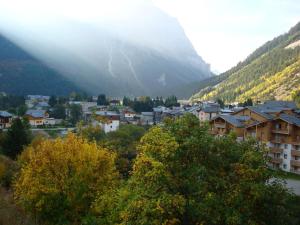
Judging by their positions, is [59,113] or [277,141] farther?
[59,113]

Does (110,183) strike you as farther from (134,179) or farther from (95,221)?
(134,179)

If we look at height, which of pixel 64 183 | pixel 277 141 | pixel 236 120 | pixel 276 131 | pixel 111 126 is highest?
pixel 236 120

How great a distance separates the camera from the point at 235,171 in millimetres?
13711

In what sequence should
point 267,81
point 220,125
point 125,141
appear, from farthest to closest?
point 267,81, point 220,125, point 125,141

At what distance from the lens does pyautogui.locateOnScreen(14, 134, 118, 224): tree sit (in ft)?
71.0

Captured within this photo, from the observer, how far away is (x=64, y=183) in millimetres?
22297

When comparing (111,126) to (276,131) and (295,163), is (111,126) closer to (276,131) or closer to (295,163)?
(276,131)

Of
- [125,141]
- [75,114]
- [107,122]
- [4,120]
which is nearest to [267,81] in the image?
[75,114]

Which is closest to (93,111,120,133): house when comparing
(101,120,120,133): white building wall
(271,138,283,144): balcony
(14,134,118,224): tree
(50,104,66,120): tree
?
(101,120,120,133): white building wall

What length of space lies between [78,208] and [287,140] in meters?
34.8

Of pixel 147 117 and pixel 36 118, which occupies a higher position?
pixel 147 117

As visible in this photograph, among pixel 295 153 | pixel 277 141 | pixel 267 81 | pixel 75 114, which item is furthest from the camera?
pixel 267 81

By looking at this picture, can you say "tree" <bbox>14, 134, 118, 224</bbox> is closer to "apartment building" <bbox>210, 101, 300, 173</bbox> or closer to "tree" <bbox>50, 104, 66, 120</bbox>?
"apartment building" <bbox>210, 101, 300, 173</bbox>

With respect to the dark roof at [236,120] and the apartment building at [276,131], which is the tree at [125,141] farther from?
the dark roof at [236,120]
